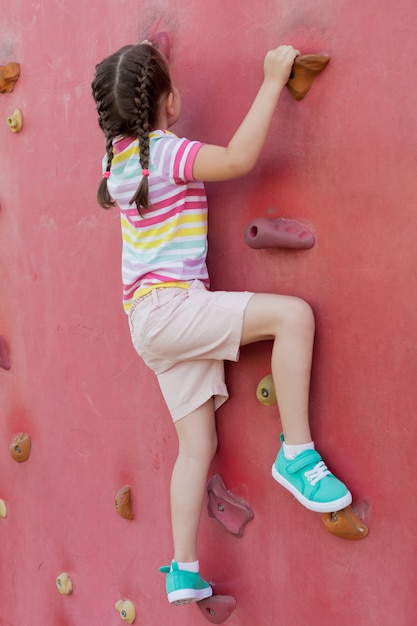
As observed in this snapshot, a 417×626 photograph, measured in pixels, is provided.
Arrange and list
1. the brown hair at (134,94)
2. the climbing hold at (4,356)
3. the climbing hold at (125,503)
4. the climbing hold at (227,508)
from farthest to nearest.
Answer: the climbing hold at (4,356)
the climbing hold at (125,503)
the climbing hold at (227,508)
the brown hair at (134,94)

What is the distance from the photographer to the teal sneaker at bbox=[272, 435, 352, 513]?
1.14m

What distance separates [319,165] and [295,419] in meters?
0.41

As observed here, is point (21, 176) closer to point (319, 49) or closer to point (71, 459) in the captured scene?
point (71, 459)

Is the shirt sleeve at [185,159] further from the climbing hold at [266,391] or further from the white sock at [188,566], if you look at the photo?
the white sock at [188,566]

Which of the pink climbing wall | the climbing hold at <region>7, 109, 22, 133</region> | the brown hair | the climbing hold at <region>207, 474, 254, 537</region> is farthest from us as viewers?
the climbing hold at <region>7, 109, 22, 133</region>

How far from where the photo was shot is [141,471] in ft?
5.12

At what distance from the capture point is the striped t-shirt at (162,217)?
1.24m

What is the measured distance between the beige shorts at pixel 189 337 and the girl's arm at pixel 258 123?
0.21 metres

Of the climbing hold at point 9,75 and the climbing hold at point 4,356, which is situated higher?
the climbing hold at point 9,75

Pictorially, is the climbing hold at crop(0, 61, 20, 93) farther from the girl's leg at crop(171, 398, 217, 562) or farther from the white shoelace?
the white shoelace

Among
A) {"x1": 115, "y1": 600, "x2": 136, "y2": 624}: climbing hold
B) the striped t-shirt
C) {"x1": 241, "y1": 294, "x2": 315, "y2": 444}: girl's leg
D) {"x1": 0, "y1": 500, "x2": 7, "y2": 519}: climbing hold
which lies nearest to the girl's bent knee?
{"x1": 241, "y1": 294, "x2": 315, "y2": 444}: girl's leg

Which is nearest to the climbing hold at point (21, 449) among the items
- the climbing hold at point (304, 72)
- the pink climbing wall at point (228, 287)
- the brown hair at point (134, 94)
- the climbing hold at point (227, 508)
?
the pink climbing wall at point (228, 287)

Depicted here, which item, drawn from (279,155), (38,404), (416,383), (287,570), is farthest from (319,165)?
(38,404)

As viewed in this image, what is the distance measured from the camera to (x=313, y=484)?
3.77ft
